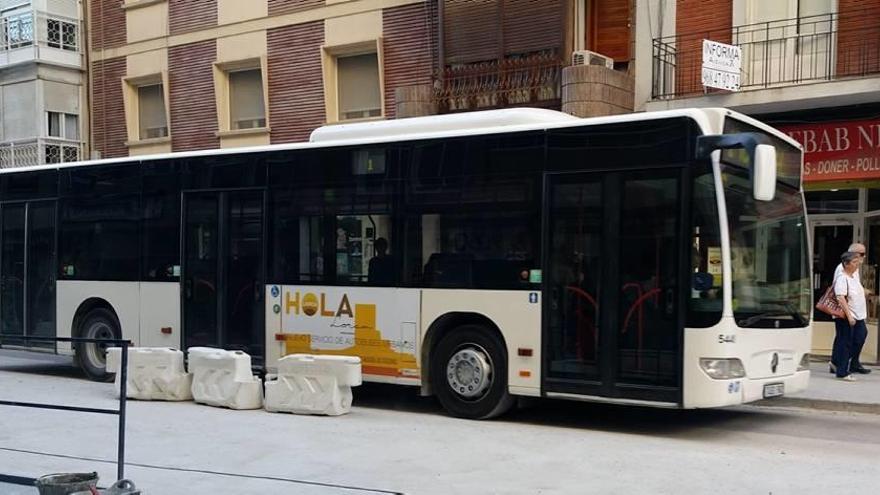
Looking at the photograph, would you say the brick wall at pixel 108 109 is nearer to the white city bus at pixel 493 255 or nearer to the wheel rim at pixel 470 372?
the white city bus at pixel 493 255

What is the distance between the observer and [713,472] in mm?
7156

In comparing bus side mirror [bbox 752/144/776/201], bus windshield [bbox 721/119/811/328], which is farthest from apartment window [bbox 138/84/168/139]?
bus side mirror [bbox 752/144/776/201]

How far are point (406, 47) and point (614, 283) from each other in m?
11.3

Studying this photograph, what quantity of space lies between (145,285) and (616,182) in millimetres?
7110

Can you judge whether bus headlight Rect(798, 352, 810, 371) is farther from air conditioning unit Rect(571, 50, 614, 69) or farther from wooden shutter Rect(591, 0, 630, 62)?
wooden shutter Rect(591, 0, 630, 62)

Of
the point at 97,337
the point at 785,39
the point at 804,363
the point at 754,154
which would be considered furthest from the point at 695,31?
the point at 97,337

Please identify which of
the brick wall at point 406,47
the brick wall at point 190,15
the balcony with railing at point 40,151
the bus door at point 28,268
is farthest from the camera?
the balcony with railing at point 40,151

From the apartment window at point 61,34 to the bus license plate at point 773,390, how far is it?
22.0 m

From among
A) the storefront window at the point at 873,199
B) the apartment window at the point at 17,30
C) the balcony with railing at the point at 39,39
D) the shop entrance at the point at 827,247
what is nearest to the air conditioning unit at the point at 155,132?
the balcony with railing at the point at 39,39

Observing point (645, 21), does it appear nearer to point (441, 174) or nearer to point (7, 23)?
point (441, 174)

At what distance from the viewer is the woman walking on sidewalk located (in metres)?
11.7

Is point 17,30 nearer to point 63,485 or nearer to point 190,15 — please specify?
point 190,15

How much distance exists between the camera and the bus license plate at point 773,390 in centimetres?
860

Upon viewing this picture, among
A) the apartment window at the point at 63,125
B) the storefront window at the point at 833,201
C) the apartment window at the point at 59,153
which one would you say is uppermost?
the apartment window at the point at 63,125
